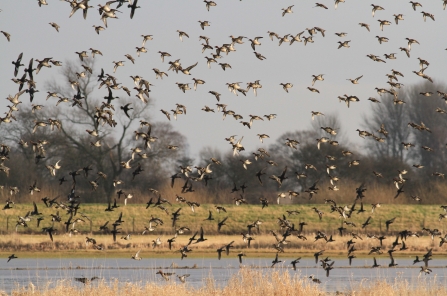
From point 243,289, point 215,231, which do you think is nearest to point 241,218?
point 215,231

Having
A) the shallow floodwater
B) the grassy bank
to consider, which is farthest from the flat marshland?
the shallow floodwater

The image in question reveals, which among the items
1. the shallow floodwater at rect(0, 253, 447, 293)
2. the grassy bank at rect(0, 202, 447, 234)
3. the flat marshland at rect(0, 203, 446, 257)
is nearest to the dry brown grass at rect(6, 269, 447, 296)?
the shallow floodwater at rect(0, 253, 447, 293)

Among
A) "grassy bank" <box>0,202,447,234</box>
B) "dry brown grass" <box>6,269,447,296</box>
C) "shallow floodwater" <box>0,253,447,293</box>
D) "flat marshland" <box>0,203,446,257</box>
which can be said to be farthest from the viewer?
"grassy bank" <box>0,202,447,234</box>

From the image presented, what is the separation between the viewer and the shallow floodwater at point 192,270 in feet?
113

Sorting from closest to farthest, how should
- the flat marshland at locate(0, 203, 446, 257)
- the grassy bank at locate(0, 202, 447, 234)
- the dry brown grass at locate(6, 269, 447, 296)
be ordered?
the dry brown grass at locate(6, 269, 447, 296)
the flat marshland at locate(0, 203, 446, 257)
the grassy bank at locate(0, 202, 447, 234)

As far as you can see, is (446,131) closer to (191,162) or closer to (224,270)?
(191,162)

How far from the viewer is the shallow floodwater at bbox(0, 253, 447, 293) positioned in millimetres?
34406

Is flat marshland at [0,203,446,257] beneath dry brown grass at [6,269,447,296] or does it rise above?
above

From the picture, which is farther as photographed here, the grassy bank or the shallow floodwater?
the grassy bank

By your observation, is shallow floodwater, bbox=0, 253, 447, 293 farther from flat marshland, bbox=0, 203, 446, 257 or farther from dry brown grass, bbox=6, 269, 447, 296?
dry brown grass, bbox=6, 269, 447, 296

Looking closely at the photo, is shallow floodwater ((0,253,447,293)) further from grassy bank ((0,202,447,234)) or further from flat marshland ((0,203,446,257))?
grassy bank ((0,202,447,234))

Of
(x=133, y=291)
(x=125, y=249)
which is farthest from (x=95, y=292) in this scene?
(x=125, y=249)

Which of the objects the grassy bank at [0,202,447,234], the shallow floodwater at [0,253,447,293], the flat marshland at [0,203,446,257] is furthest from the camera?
the grassy bank at [0,202,447,234]

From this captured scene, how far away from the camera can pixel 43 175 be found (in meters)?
88.9
